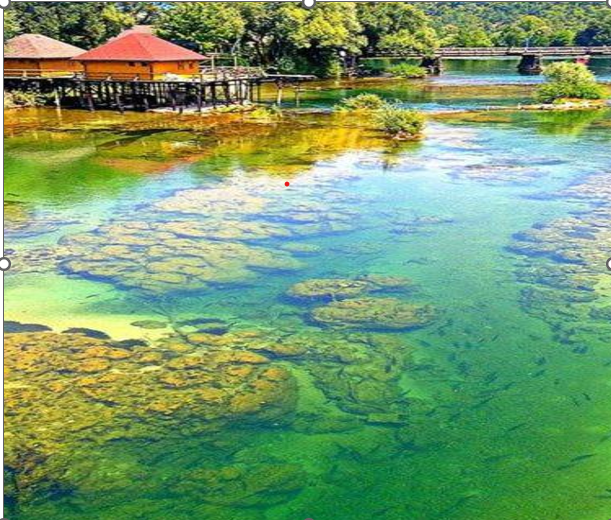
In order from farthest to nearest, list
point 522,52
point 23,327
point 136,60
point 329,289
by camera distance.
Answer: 1. point 522,52
2. point 136,60
3. point 329,289
4. point 23,327

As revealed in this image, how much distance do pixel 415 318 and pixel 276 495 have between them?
462cm

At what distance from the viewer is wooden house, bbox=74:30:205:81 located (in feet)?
111

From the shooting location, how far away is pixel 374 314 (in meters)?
11.1

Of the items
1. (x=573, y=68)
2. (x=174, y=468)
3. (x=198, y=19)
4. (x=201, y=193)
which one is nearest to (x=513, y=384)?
(x=174, y=468)

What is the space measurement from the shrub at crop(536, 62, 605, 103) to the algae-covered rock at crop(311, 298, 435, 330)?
2967 centimetres

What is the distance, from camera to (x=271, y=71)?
159 feet

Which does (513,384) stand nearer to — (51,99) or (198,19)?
(51,99)

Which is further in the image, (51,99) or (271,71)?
(271,71)

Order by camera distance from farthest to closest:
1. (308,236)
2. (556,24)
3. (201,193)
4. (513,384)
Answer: (556,24) → (201,193) → (308,236) → (513,384)

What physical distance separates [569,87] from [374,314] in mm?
31080

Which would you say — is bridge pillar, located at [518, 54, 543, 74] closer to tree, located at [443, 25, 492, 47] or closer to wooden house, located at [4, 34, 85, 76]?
tree, located at [443, 25, 492, 47]

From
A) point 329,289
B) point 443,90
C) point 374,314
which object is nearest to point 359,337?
point 374,314

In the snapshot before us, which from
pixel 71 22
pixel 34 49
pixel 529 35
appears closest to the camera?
pixel 34 49

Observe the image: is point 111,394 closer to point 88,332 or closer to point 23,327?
point 88,332
